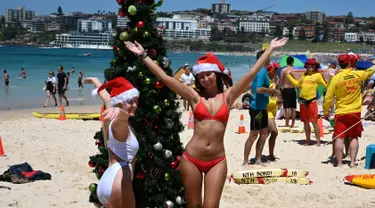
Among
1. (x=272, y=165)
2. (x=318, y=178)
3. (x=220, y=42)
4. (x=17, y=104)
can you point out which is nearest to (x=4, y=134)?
(x=272, y=165)

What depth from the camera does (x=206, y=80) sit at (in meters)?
5.22

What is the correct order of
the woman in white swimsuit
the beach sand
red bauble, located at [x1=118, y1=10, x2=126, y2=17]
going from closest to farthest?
the woman in white swimsuit, red bauble, located at [x1=118, y1=10, x2=126, y2=17], the beach sand

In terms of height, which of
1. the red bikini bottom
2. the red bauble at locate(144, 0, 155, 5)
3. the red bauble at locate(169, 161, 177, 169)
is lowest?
the red bauble at locate(169, 161, 177, 169)

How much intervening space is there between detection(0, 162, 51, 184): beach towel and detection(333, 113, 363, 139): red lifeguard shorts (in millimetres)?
4823

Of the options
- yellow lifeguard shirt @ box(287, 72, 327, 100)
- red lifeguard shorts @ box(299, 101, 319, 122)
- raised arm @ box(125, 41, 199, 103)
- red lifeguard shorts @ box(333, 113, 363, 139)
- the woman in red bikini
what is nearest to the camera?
the woman in red bikini

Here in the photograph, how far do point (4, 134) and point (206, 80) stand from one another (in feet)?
31.0

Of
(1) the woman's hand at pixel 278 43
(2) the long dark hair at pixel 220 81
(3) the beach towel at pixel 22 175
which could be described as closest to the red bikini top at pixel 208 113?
(2) the long dark hair at pixel 220 81

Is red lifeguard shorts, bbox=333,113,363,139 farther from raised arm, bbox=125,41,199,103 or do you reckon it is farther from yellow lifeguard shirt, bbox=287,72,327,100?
raised arm, bbox=125,41,199,103

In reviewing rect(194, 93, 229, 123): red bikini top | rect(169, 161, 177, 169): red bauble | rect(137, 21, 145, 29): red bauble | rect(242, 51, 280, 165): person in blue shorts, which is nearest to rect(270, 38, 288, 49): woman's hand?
rect(194, 93, 229, 123): red bikini top

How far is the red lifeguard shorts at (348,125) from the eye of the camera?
9148mm

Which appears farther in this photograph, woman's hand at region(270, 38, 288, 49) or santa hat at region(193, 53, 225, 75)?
woman's hand at region(270, 38, 288, 49)

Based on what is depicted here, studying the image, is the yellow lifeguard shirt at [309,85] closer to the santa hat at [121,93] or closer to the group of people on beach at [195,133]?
the group of people on beach at [195,133]

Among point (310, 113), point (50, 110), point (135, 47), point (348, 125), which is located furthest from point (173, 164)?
point (50, 110)

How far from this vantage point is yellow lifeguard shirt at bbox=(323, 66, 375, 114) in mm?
9086
